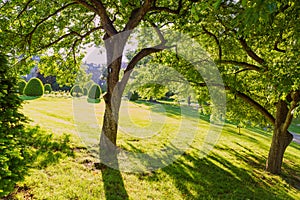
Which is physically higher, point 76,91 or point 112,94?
point 112,94

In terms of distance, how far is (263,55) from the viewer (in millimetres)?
8297

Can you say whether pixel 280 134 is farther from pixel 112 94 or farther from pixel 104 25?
pixel 104 25

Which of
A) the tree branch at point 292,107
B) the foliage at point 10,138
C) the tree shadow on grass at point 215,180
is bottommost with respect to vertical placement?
the tree shadow on grass at point 215,180

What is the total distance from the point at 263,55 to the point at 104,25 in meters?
5.72

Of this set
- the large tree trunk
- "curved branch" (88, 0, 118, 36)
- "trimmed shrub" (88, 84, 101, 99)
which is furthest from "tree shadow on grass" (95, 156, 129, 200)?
"trimmed shrub" (88, 84, 101, 99)

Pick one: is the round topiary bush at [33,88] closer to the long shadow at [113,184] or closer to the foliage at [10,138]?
the long shadow at [113,184]

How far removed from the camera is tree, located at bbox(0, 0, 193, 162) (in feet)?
21.9

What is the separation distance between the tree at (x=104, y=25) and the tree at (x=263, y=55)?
1098 millimetres

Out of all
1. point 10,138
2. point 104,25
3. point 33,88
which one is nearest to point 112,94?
point 104,25

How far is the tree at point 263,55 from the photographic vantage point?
456 centimetres

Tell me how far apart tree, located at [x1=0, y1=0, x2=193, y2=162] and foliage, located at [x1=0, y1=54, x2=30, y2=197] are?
3.29 meters

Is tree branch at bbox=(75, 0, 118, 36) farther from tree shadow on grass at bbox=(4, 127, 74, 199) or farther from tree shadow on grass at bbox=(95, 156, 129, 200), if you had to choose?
tree shadow on grass at bbox=(95, 156, 129, 200)

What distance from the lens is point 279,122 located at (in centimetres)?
859

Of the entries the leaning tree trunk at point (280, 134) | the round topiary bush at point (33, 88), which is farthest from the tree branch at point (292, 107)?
the round topiary bush at point (33, 88)
